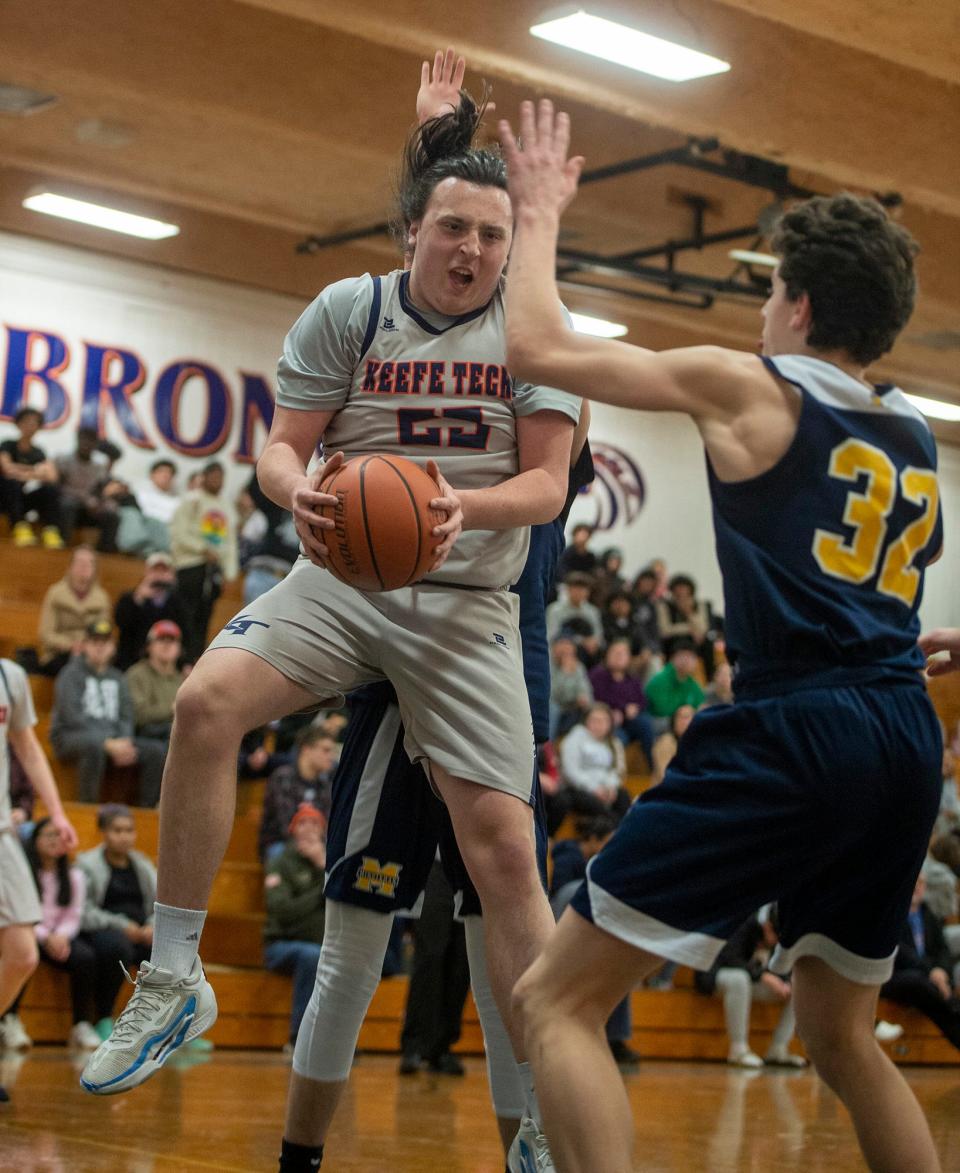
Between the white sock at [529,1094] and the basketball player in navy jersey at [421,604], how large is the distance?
0.42 ft

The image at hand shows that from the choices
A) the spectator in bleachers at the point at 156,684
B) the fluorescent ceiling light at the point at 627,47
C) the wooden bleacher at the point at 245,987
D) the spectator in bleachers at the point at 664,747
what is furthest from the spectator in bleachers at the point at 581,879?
the fluorescent ceiling light at the point at 627,47

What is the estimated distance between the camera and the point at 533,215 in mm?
3340

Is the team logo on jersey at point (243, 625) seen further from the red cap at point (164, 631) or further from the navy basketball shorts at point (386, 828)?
the red cap at point (164, 631)

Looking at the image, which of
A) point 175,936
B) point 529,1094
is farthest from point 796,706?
point 175,936

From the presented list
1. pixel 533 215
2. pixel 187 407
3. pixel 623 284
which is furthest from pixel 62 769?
pixel 533 215

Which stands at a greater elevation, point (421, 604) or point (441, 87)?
point (441, 87)

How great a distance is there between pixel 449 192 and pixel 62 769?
8700mm

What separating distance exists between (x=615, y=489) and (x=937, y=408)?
3987mm

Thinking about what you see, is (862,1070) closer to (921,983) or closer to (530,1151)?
(530,1151)

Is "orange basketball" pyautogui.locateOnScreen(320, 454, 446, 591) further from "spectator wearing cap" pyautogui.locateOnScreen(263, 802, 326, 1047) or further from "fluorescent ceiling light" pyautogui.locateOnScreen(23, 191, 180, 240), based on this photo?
"fluorescent ceiling light" pyautogui.locateOnScreen(23, 191, 180, 240)

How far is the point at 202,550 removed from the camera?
14.7 meters

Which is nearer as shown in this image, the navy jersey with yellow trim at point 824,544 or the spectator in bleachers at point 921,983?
the navy jersey with yellow trim at point 824,544

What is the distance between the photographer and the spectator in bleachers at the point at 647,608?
16484 millimetres

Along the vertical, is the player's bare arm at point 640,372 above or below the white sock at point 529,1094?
above
